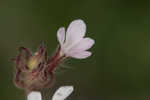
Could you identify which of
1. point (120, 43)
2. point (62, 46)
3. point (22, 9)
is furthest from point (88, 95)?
point (62, 46)

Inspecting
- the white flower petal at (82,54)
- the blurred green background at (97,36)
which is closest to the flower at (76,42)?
the white flower petal at (82,54)

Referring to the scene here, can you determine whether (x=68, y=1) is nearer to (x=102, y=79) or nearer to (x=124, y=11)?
(x=124, y=11)

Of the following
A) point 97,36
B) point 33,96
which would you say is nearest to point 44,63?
point 33,96

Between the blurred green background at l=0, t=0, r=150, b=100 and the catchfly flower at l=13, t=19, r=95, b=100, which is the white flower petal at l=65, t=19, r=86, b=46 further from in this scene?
the blurred green background at l=0, t=0, r=150, b=100

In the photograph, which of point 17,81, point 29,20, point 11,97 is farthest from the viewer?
point 29,20

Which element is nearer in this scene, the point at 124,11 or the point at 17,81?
the point at 17,81

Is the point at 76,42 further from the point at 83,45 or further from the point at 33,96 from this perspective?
the point at 33,96
